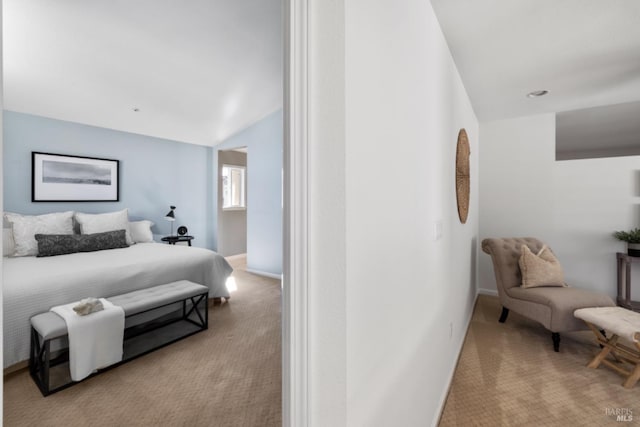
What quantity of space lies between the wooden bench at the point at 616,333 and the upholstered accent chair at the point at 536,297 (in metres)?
0.13

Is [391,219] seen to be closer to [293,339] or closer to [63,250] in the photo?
[293,339]

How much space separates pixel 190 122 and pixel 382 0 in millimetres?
3843

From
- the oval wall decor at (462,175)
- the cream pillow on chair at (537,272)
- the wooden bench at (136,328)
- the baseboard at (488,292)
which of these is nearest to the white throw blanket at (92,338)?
the wooden bench at (136,328)

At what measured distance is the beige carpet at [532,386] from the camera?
171 cm

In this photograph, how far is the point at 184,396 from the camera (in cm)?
187

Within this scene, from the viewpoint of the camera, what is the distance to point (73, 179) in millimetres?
3779

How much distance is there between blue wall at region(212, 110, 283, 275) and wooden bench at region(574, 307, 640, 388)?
11.3 feet

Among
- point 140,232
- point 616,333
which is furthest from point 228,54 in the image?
point 616,333

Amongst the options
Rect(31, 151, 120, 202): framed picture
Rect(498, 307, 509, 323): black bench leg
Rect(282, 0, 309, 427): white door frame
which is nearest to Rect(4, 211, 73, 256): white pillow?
Rect(31, 151, 120, 202): framed picture

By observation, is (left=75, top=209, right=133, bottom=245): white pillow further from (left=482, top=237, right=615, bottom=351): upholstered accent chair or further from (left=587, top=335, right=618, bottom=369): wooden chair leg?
(left=587, top=335, right=618, bottom=369): wooden chair leg

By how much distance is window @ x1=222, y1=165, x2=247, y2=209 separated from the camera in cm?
601

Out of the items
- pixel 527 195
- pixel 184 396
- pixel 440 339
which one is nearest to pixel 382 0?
pixel 440 339

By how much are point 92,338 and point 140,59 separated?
2.30 m

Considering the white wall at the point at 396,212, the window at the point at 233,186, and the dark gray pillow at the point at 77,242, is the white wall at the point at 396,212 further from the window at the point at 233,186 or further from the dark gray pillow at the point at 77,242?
the window at the point at 233,186
